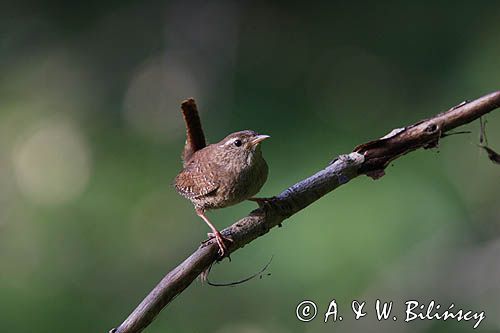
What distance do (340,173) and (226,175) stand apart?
56 centimetres

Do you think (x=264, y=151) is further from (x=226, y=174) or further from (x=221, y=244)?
(x=221, y=244)

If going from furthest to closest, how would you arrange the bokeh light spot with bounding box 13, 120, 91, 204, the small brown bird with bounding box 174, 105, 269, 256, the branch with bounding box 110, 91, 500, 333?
the bokeh light spot with bounding box 13, 120, 91, 204, the small brown bird with bounding box 174, 105, 269, 256, the branch with bounding box 110, 91, 500, 333

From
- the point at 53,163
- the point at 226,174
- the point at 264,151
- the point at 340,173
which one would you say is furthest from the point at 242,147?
the point at 53,163

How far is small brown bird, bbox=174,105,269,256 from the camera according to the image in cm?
224

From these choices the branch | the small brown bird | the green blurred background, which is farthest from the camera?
the green blurred background

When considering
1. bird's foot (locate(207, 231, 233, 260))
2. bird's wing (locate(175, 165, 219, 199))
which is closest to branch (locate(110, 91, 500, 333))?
bird's foot (locate(207, 231, 233, 260))

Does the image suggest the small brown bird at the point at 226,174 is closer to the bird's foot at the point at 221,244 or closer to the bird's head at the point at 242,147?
the bird's head at the point at 242,147

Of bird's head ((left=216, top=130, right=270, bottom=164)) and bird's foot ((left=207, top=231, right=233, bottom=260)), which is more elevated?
bird's head ((left=216, top=130, right=270, bottom=164))

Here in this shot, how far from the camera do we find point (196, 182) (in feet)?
7.73

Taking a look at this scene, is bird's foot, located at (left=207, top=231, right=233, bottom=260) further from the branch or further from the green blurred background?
the green blurred background

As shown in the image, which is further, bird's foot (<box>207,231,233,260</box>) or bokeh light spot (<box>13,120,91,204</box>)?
bokeh light spot (<box>13,120,91,204</box>)

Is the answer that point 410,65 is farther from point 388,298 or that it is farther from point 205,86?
point 388,298

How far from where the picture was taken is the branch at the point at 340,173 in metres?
1.59

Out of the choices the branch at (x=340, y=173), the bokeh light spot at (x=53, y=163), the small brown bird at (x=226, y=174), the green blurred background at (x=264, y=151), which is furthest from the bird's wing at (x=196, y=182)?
the bokeh light spot at (x=53, y=163)
